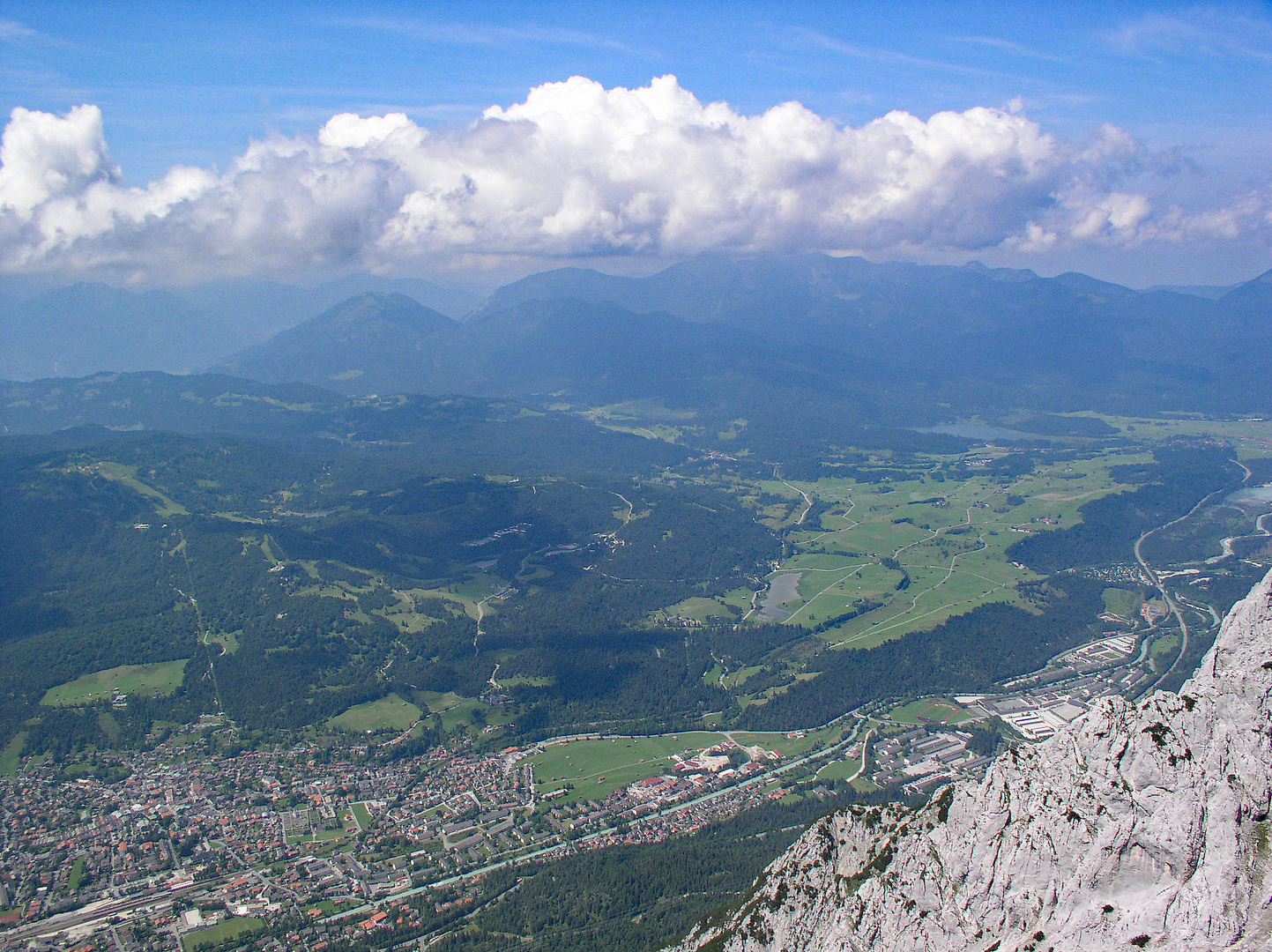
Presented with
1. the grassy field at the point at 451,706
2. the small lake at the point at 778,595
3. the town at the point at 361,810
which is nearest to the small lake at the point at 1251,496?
the small lake at the point at 778,595

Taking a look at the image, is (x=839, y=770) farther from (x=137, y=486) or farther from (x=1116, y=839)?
(x=137, y=486)

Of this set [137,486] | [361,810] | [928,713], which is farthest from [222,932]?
[137,486]

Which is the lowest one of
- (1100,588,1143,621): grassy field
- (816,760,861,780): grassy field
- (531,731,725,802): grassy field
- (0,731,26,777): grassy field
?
(531,731,725,802): grassy field

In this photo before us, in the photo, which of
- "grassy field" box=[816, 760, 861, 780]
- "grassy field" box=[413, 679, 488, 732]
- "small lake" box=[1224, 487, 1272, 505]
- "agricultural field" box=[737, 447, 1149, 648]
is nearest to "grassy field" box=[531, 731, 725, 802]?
"grassy field" box=[413, 679, 488, 732]

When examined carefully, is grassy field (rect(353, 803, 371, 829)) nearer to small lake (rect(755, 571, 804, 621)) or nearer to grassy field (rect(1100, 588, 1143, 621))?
small lake (rect(755, 571, 804, 621))

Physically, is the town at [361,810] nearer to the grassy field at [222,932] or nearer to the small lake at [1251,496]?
the grassy field at [222,932]
